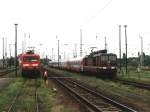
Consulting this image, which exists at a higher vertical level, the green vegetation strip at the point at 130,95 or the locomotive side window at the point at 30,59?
the locomotive side window at the point at 30,59

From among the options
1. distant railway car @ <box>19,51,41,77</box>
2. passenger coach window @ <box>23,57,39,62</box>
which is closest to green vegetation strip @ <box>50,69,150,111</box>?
distant railway car @ <box>19,51,41,77</box>

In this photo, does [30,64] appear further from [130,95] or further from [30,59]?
[130,95]

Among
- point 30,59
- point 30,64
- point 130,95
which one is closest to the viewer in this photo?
point 130,95

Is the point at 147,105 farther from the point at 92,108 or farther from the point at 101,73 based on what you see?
the point at 101,73

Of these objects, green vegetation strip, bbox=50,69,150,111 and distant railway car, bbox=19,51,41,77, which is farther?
distant railway car, bbox=19,51,41,77

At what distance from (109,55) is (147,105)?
25874 millimetres

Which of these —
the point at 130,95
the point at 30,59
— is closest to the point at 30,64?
the point at 30,59

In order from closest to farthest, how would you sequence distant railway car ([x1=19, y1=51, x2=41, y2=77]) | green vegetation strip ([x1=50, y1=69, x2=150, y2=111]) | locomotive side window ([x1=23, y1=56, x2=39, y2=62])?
green vegetation strip ([x1=50, y1=69, x2=150, y2=111]) → distant railway car ([x1=19, y1=51, x2=41, y2=77]) → locomotive side window ([x1=23, y1=56, x2=39, y2=62])

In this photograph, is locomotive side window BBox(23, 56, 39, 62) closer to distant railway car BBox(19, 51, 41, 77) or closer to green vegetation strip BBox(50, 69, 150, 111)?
distant railway car BBox(19, 51, 41, 77)

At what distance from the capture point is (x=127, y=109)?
51.8 feet

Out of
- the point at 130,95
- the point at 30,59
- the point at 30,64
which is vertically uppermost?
the point at 30,59

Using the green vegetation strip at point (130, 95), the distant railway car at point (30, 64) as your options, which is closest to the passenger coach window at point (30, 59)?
the distant railway car at point (30, 64)

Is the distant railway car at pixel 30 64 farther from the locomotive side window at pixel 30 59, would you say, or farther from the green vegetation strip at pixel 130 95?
the green vegetation strip at pixel 130 95

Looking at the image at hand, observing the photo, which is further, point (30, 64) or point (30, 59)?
point (30, 59)
